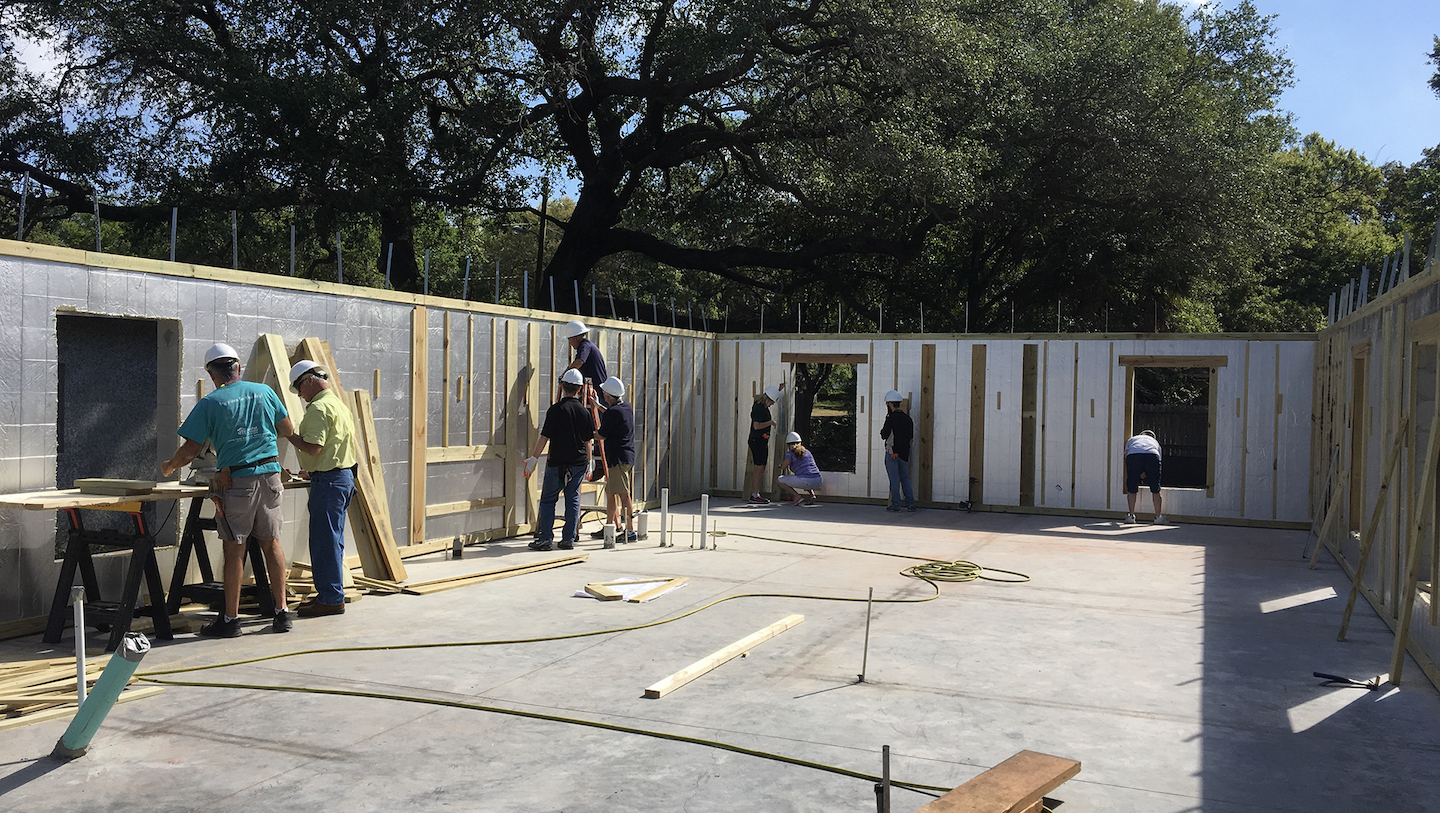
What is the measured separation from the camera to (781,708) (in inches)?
219

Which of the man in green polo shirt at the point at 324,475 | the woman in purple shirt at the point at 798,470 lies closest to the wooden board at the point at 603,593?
the man in green polo shirt at the point at 324,475

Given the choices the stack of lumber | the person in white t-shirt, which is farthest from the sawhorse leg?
the person in white t-shirt

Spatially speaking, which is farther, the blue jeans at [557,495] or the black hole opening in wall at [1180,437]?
the black hole opening in wall at [1180,437]

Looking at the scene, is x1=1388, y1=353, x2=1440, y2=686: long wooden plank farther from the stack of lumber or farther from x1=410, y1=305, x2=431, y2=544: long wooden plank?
x1=410, y1=305, x2=431, y2=544: long wooden plank

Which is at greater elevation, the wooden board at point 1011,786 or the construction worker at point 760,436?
the construction worker at point 760,436

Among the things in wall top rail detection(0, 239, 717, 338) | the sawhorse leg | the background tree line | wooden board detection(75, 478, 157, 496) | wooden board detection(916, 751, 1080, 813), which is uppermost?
the background tree line

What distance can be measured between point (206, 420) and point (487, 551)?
4357 mm

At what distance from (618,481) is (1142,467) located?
6.79 metres

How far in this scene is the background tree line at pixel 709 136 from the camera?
1675cm

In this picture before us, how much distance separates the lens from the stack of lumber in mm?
5148

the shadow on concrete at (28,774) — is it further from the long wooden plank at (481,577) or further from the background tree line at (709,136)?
the background tree line at (709,136)

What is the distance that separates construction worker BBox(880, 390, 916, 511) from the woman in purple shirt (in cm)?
112

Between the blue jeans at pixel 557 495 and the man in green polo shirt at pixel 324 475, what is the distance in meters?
3.27

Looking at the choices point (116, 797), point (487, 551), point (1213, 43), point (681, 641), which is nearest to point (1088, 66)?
point (1213, 43)
